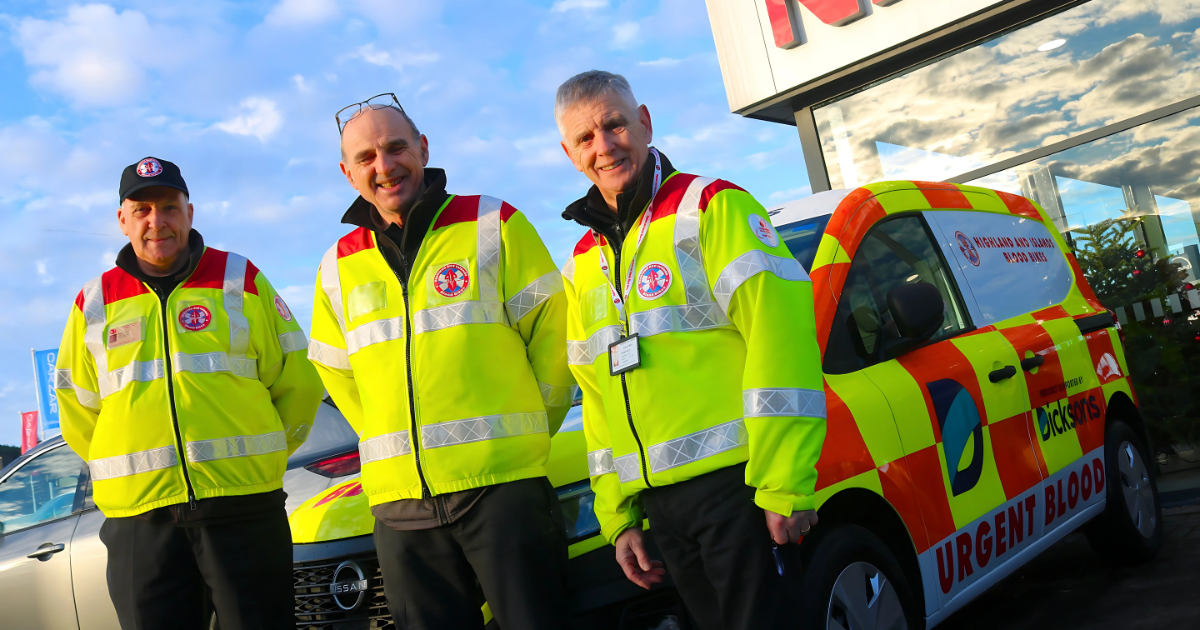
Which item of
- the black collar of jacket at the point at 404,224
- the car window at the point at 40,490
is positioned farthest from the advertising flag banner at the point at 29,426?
the black collar of jacket at the point at 404,224

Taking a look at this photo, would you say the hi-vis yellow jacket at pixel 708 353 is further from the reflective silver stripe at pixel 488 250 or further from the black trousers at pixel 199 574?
the black trousers at pixel 199 574

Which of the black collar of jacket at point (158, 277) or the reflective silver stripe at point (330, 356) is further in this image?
the black collar of jacket at point (158, 277)

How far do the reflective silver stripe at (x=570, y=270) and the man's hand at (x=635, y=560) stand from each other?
2.23 ft

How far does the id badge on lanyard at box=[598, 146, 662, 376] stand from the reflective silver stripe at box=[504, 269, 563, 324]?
0.92ft

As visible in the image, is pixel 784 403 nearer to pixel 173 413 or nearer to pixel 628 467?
pixel 628 467

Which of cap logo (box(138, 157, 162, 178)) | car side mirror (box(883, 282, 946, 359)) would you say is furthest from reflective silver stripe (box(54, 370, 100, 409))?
car side mirror (box(883, 282, 946, 359))

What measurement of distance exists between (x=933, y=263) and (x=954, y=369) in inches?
21.3

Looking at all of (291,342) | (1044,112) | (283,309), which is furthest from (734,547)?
(1044,112)

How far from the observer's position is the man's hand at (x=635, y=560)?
2.18 metres

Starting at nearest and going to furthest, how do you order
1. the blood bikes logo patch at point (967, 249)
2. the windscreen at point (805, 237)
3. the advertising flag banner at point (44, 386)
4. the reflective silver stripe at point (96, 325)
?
the windscreen at point (805, 237), the reflective silver stripe at point (96, 325), the blood bikes logo patch at point (967, 249), the advertising flag banner at point (44, 386)

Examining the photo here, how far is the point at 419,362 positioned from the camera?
89.7 inches

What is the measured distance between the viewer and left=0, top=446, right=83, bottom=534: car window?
15.5 feet

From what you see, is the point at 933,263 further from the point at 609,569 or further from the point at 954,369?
the point at 609,569

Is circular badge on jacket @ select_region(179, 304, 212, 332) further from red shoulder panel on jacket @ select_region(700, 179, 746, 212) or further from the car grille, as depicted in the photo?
red shoulder panel on jacket @ select_region(700, 179, 746, 212)
